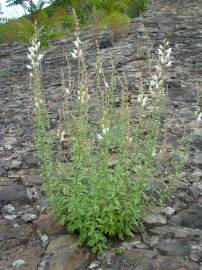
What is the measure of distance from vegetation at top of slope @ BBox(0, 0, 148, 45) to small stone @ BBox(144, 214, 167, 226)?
752 cm

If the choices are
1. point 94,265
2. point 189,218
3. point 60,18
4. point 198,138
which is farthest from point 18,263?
point 60,18

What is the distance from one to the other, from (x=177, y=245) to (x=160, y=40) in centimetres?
696

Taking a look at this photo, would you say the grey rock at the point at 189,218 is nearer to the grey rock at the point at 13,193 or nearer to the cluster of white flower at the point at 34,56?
the grey rock at the point at 13,193

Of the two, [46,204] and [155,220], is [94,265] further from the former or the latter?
[46,204]

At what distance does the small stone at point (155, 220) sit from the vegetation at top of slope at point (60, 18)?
296 inches

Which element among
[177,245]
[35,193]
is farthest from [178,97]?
A: [177,245]

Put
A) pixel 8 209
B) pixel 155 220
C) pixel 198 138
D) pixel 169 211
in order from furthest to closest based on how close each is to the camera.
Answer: pixel 198 138 < pixel 8 209 < pixel 169 211 < pixel 155 220

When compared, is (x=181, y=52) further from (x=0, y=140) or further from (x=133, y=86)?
(x=0, y=140)

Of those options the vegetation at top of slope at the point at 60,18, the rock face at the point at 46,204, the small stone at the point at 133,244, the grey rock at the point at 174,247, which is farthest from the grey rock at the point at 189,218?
the vegetation at top of slope at the point at 60,18

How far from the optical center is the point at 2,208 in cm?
475

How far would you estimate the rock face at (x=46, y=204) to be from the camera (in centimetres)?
399

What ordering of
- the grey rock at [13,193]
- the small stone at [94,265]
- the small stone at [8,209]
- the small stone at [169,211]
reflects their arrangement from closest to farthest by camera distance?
the small stone at [94,265], the small stone at [169,211], the small stone at [8,209], the grey rock at [13,193]

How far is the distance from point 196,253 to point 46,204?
55.9 inches

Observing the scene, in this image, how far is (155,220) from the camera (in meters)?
4.43
